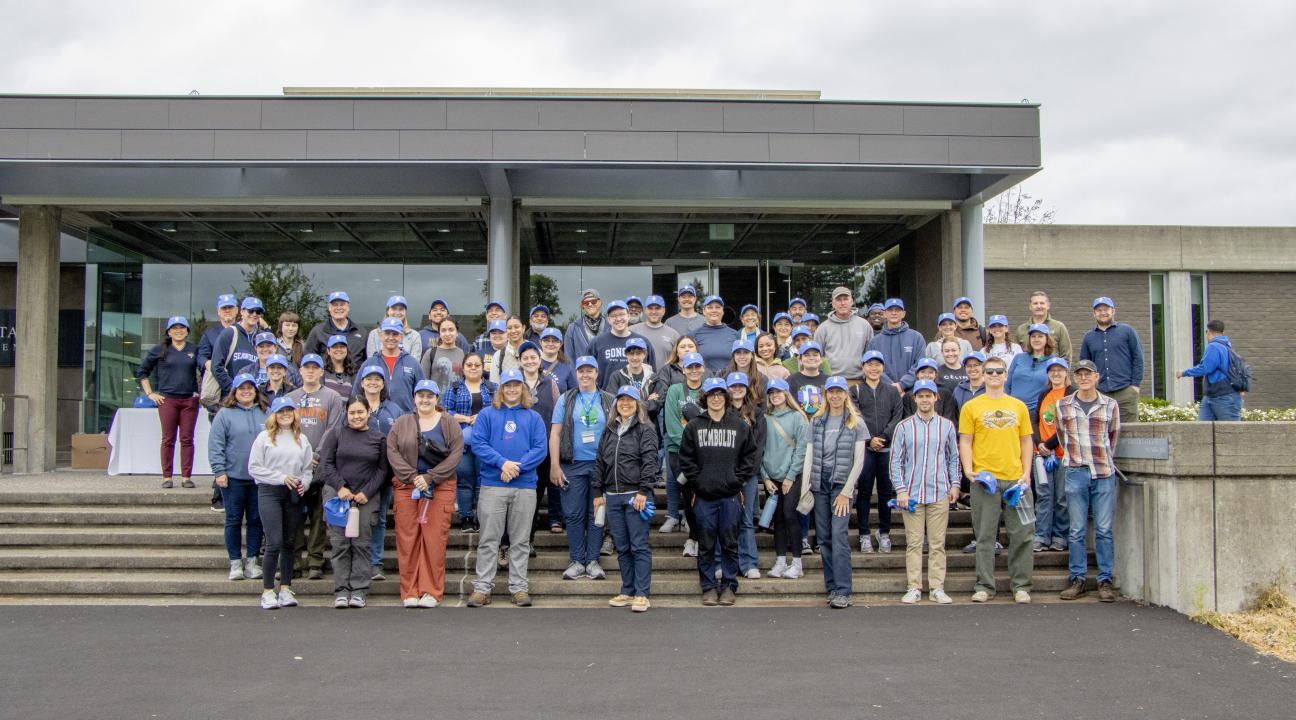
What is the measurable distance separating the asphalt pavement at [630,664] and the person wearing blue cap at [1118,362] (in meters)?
2.10

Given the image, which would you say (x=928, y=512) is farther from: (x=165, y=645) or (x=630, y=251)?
(x=630, y=251)

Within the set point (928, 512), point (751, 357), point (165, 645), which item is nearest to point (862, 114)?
point (751, 357)

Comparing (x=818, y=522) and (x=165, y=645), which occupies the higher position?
(x=818, y=522)

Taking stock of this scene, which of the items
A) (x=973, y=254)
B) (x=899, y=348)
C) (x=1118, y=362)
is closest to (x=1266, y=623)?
(x=1118, y=362)

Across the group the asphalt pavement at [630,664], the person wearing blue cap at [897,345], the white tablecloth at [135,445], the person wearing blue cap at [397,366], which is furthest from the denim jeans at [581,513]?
the white tablecloth at [135,445]

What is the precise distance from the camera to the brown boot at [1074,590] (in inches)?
326

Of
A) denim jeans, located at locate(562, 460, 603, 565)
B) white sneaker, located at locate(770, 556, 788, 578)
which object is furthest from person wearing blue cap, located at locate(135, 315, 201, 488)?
white sneaker, located at locate(770, 556, 788, 578)

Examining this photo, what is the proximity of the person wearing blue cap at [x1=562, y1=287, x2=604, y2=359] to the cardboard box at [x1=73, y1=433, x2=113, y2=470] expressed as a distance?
7.81 meters

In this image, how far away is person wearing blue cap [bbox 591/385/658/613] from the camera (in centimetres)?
796

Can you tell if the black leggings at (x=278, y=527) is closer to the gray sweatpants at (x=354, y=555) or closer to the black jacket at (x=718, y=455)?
the gray sweatpants at (x=354, y=555)

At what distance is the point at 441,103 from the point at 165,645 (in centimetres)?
736

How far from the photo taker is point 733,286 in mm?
16719

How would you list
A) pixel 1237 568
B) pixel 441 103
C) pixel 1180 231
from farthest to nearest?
pixel 1180 231
pixel 441 103
pixel 1237 568

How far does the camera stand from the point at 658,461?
8617 mm
